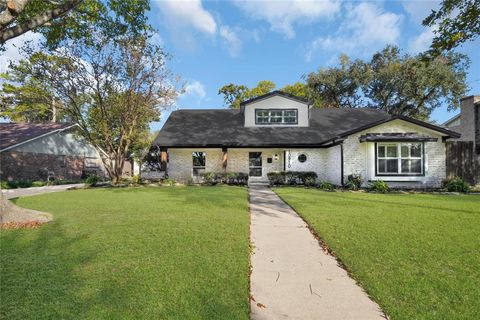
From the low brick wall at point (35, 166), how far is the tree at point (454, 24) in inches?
1060

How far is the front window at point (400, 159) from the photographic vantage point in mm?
16578

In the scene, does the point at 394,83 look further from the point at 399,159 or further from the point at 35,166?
the point at 35,166

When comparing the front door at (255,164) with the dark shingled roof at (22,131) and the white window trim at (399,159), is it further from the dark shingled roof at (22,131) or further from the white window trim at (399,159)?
the dark shingled roof at (22,131)

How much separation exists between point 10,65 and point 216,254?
2020 centimetres

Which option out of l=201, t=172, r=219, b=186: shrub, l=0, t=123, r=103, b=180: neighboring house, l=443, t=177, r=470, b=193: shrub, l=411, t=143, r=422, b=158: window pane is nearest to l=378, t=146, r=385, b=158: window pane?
l=411, t=143, r=422, b=158: window pane

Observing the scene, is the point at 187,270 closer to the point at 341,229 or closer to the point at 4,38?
the point at 341,229

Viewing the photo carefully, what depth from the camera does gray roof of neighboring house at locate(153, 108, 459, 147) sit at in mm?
19719

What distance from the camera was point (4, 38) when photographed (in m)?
7.31

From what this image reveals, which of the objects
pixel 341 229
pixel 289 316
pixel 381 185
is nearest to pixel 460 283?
pixel 289 316

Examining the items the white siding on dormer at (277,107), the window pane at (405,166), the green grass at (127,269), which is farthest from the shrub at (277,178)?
the green grass at (127,269)

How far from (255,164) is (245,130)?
244 cm

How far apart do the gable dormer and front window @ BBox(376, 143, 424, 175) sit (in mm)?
6511

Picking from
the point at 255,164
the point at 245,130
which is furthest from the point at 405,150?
Answer: the point at 245,130

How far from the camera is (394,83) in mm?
33625
